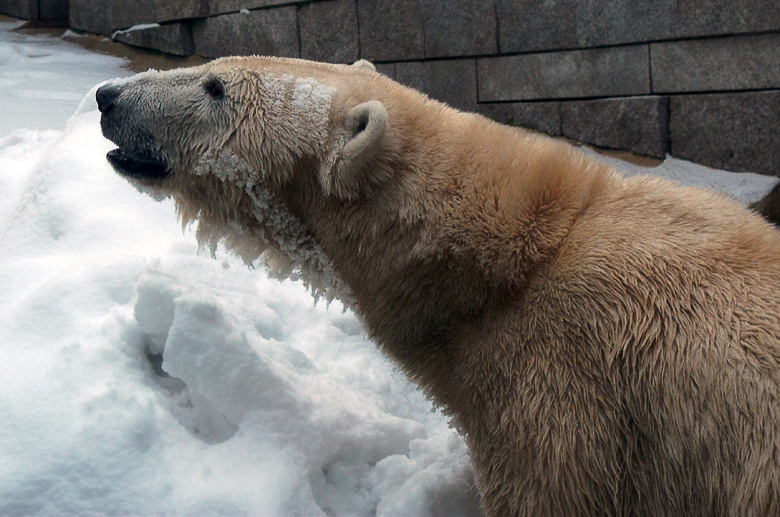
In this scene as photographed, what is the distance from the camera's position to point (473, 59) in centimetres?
630

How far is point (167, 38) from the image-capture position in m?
7.93

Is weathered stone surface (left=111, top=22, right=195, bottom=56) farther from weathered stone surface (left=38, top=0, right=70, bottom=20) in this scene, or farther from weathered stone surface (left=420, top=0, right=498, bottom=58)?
weathered stone surface (left=420, top=0, right=498, bottom=58)

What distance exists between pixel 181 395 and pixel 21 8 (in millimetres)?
8445

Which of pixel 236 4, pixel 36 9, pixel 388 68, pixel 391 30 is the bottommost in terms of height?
pixel 388 68

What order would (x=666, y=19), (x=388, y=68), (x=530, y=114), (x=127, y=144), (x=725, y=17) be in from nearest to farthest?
(x=127, y=144), (x=725, y=17), (x=666, y=19), (x=530, y=114), (x=388, y=68)

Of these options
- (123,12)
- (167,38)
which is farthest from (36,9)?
(167,38)

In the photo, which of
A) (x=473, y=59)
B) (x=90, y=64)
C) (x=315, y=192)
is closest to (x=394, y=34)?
(x=473, y=59)

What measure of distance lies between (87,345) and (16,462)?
467 mm

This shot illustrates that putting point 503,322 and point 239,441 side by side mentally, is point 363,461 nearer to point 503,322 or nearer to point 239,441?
point 239,441

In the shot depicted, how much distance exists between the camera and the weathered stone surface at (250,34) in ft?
23.7

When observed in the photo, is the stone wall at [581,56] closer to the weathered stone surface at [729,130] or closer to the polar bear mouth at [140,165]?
the weathered stone surface at [729,130]

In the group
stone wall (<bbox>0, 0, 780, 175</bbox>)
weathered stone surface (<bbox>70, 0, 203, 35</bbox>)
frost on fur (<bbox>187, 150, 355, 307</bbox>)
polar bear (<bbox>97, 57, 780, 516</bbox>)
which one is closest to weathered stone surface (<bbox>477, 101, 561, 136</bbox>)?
stone wall (<bbox>0, 0, 780, 175</bbox>)

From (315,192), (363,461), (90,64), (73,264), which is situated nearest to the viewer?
(315,192)

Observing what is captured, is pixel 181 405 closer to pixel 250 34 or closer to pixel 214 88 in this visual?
pixel 214 88
